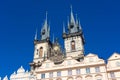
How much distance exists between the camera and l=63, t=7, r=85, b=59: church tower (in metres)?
61.1

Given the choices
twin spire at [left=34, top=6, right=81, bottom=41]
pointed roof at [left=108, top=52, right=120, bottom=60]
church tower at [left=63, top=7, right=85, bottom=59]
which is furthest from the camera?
twin spire at [left=34, top=6, right=81, bottom=41]

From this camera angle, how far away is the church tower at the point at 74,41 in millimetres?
61091

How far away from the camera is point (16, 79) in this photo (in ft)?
139

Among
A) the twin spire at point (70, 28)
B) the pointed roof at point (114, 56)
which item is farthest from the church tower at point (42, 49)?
the pointed roof at point (114, 56)

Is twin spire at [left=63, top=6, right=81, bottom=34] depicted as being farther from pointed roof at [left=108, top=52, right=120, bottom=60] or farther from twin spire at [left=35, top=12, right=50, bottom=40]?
pointed roof at [left=108, top=52, right=120, bottom=60]

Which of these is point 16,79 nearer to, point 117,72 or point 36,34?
point 117,72

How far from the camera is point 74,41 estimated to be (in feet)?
209

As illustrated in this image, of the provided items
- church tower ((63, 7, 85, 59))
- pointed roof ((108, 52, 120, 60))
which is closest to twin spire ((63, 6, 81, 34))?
church tower ((63, 7, 85, 59))

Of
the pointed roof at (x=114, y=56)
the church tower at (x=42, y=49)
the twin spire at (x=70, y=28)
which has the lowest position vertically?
the pointed roof at (x=114, y=56)

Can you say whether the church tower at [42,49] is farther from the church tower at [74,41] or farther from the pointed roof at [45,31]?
the church tower at [74,41]

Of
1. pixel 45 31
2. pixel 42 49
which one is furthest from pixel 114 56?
pixel 45 31

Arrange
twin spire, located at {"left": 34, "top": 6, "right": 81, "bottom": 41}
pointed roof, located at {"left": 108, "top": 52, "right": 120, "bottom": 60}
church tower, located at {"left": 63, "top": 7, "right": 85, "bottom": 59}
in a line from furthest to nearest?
twin spire, located at {"left": 34, "top": 6, "right": 81, "bottom": 41}
church tower, located at {"left": 63, "top": 7, "right": 85, "bottom": 59}
pointed roof, located at {"left": 108, "top": 52, "right": 120, "bottom": 60}

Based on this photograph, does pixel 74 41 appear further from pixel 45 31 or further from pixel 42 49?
pixel 45 31

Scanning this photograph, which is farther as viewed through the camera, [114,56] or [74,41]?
[74,41]
